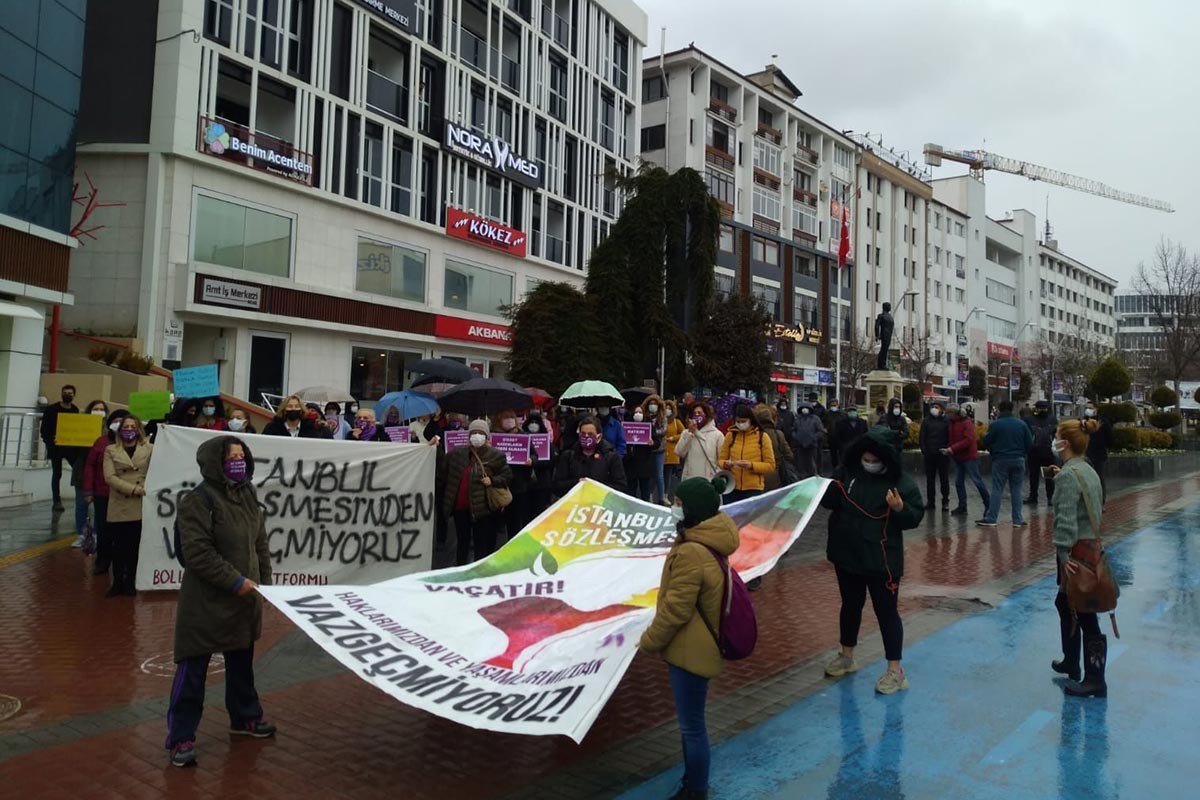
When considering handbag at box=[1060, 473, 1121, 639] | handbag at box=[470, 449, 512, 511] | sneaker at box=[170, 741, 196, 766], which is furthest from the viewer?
handbag at box=[470, 449, 512, 511]

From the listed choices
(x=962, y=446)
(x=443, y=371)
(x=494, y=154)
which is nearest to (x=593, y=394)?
(x=443, y=371)

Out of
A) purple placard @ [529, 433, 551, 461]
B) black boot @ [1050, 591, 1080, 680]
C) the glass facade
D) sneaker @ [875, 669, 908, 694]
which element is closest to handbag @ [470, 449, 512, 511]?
purple placard @ [529, 433, 551, 461]

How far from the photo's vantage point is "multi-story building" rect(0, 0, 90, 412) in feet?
54.6

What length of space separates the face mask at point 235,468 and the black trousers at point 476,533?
169 inches

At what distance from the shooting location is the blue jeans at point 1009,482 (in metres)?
13.4

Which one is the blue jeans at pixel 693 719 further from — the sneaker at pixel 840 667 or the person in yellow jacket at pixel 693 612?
the sneaker at pixel 840 667

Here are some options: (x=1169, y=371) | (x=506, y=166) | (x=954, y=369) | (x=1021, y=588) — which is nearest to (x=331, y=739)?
(x=1021, y=588)

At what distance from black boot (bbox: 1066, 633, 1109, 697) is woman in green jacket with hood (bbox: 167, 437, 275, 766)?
5.14 m

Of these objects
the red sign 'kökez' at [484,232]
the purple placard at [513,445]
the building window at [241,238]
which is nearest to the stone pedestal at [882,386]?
the red sign 'kökez' at [484,232]

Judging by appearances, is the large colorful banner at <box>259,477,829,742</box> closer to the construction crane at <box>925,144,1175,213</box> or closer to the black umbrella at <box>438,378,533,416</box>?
the black umbrella at <box>438,378,533,416</box>

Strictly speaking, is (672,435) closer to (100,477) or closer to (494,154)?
(100,477)

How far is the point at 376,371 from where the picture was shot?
30.0m

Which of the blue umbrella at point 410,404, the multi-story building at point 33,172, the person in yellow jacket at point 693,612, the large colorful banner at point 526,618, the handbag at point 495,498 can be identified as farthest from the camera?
the multi-story building at point 33,172

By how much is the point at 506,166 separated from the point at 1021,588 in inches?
1109
